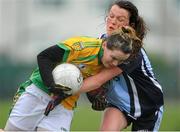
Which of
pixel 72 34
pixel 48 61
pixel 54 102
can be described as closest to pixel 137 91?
pixel 54 102

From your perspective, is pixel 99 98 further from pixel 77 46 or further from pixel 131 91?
pixel 77 46

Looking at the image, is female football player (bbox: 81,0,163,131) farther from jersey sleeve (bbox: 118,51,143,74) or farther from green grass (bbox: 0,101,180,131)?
green grass (bbox: 0,101,180,131)

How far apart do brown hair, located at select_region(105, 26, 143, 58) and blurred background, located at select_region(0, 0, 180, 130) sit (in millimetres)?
5504

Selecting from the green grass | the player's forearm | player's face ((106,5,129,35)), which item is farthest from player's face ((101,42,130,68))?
the green grass

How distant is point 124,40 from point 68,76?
51cm

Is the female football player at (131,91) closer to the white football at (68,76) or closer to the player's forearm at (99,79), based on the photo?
the player's forearm at (99,79)

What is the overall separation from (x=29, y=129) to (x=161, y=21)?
9510 mm

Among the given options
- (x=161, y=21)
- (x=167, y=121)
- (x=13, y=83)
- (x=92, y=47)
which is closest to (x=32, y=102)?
(x=92, y=47)

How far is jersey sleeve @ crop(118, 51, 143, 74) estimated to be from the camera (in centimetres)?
606

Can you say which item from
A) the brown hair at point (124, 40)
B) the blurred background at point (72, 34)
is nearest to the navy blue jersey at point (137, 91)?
the brown hair at point (124, 40)

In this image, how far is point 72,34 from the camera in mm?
15180

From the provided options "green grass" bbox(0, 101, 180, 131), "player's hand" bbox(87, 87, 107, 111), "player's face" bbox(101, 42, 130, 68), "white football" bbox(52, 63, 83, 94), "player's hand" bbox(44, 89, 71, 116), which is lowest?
"green grass" bbox(0, 101, 180, 131)

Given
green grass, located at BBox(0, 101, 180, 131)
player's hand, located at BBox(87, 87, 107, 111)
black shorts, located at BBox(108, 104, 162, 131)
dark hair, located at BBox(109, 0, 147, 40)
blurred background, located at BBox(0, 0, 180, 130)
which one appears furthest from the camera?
blurred background, located at BBox(0, 0, 180, 130)

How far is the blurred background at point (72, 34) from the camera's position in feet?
42.8
